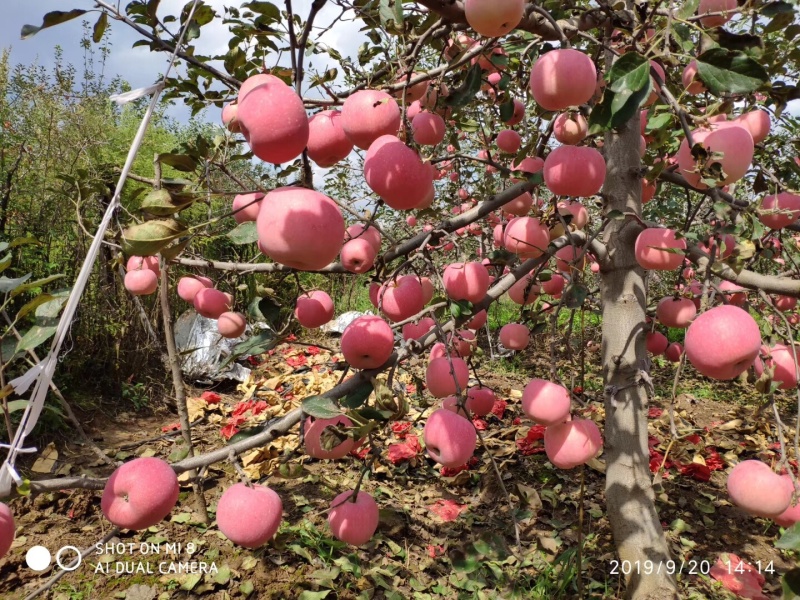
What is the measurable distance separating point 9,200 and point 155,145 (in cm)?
394

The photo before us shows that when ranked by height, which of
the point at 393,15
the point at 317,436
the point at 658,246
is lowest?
the point at 317,436

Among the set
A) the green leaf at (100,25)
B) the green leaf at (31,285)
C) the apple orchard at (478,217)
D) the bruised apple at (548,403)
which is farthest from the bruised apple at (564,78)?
the green leaf at (31,285)

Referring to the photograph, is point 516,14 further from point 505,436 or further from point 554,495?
point 505,436

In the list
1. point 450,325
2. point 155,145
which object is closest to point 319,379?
point 450,325

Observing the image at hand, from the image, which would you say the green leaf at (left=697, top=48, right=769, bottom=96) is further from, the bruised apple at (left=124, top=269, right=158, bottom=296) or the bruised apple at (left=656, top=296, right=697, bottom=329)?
the bruised apple at (left=124, top=269, right=158, bottom=296)

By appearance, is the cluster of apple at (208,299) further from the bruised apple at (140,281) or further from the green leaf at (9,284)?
the green leaf at (9,284)

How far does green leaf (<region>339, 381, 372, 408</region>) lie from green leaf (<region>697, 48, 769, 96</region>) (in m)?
0.83

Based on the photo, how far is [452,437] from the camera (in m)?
1.10

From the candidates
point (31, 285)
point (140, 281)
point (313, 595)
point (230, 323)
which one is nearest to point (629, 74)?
point (31, 285)

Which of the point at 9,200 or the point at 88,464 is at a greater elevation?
the point at 9,200

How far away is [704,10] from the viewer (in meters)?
1.34

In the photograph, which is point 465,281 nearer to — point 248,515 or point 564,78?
point 564,78

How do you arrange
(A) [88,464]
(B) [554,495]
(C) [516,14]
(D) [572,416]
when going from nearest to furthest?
(C) [516,14]
(D) [572,416]
(B) [554,495]
(A) [88,464]

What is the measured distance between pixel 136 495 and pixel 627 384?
4.36 feet
